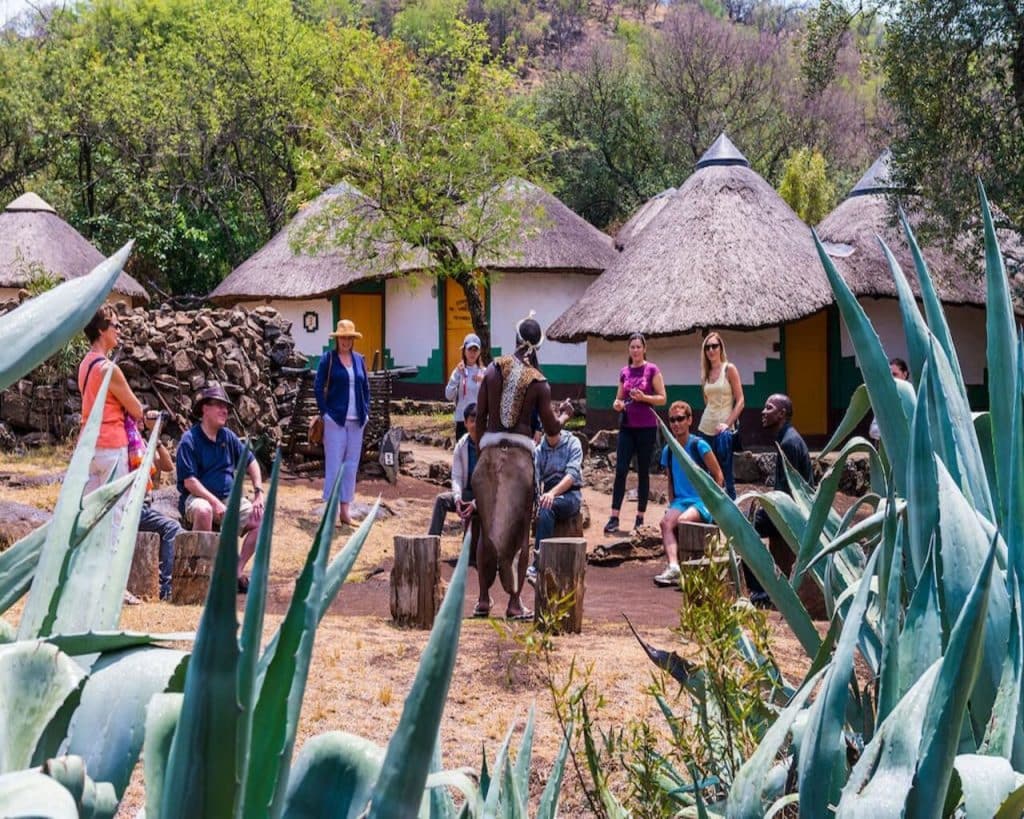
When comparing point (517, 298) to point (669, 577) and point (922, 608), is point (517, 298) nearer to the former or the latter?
point (669, 577)

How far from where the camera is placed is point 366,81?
20125 mm

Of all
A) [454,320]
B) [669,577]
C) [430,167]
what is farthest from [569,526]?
[454,320]

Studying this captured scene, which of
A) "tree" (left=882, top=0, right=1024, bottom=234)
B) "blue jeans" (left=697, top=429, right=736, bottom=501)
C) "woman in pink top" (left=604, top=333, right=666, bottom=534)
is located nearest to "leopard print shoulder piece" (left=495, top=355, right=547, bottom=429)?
"blue jeans" (left=697, top=429, right=736, bottom=501)

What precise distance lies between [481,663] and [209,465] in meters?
2.43

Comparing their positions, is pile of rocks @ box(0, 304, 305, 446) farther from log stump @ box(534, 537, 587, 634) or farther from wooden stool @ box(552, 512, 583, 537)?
log stump @ box(534, 537, 587, 634)

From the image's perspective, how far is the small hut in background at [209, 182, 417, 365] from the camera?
72.7 ft

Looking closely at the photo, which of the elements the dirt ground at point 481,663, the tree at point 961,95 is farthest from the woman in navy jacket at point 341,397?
the tree at point 961,95

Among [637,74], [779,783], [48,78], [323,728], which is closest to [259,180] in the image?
[48,78]

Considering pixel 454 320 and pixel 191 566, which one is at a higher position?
pixel 454 320

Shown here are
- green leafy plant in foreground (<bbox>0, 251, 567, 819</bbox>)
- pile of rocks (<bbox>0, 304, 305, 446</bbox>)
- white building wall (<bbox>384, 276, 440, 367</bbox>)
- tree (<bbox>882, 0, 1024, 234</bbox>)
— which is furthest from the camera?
white building wall (<bbox>384, 276, 440, 367</bbox>)

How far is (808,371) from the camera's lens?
17.1 m

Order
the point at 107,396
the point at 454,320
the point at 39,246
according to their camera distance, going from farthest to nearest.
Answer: the point at 454,320 → the point at 39,246 → the point at 107,396

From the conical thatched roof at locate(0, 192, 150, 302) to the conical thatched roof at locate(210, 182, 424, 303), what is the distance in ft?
6.09

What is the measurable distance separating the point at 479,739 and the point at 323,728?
19.9 inches
